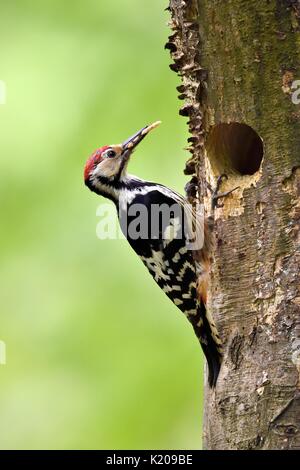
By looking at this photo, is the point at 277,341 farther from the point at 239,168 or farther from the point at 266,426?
the point at 239,168

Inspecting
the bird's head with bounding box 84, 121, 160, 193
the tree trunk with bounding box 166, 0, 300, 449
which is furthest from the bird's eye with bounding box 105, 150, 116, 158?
the tree trunk with bounding box 166, 0, 300, 449

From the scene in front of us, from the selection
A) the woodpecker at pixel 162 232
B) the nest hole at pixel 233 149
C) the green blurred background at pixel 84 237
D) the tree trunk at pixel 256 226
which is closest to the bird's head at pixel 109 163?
the woodpecker at pixel 162 232

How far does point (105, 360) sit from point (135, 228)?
3.61ft

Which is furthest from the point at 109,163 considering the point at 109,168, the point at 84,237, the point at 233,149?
the point at 233,149

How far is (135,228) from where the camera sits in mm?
6156

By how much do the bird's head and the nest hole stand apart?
1.96ft

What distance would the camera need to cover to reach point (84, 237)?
6508 mm

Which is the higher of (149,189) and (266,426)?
(149,189)

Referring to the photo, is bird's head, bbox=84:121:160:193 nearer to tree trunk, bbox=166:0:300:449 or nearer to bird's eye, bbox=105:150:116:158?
bird's eye, bbox=105:150:116:158

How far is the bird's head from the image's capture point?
20.2 feet

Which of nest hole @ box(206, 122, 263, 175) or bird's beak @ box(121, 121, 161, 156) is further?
bird's beak @ box(121, 121, 161, 156)

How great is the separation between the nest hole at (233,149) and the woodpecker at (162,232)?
33cm

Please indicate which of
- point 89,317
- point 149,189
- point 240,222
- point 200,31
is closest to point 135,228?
point 149,189

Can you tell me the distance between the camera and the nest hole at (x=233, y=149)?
215 inches
